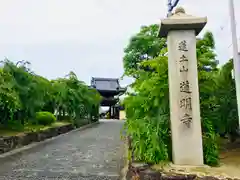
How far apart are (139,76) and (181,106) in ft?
5.48

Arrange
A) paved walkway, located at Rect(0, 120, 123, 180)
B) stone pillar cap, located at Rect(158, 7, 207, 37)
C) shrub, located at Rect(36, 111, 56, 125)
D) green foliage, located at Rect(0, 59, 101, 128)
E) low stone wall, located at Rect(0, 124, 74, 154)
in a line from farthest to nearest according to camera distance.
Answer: shrub, located at Rect(36, 111, 56, 125) < green foliage, located at Rect(0, 59, 101, 128) < low stone wall, located at Rect(0, 124, 74, 154) < paved walkway, located at Rect(0, 120, 123, 180) < stone pillar cap, located at Rect(158, 7, 207, 37)

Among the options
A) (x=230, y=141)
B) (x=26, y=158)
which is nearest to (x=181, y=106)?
(x=230, y=141)

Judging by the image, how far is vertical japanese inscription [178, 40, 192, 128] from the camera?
5.31 meters

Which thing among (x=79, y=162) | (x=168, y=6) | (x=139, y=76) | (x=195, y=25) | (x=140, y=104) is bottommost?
(x=79, y=162)

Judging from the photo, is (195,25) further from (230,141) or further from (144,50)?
(144,50)

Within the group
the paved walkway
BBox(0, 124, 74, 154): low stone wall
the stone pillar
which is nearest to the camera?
the stone pillar

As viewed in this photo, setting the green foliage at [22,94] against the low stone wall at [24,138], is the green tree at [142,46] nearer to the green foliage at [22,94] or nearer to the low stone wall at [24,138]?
the green foliage at [22,94]

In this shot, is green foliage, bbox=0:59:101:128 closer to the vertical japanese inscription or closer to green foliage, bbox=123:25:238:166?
green foliage, bbox=123:25:238:166

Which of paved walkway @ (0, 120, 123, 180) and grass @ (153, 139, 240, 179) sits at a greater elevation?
grass @ (153, 139, 240, 179)

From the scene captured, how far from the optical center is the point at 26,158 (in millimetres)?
8367

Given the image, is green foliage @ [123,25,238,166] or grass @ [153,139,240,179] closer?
grass @ [153,139,240,179]

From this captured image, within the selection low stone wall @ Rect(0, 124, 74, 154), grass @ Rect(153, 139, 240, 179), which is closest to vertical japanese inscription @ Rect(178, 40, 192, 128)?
grass @ Rect(153, 139, 240, 179)

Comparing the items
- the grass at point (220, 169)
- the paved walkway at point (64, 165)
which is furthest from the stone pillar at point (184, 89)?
the paved walkway at point (64, 165)

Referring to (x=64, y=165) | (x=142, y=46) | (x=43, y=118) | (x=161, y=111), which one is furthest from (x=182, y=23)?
(x=142, y=46)
